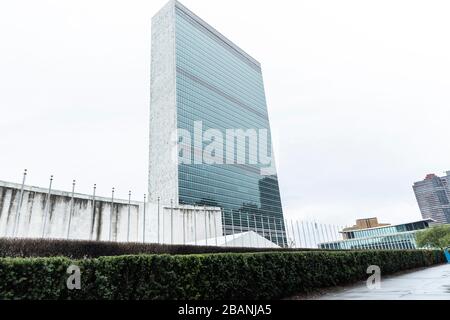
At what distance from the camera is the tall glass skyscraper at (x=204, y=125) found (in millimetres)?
90188

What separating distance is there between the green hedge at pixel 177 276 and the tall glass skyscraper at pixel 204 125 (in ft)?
242

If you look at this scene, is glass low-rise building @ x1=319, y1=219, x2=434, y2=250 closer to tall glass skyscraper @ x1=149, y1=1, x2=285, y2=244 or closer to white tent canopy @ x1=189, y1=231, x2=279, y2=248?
tall glass skyscraper @ x1=149, y1=1, x2=285, y2=244

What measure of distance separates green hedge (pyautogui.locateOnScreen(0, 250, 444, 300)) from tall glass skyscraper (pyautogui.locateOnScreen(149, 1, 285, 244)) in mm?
73625

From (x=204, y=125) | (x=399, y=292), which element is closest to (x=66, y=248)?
(x=399, y=292)

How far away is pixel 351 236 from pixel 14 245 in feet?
360

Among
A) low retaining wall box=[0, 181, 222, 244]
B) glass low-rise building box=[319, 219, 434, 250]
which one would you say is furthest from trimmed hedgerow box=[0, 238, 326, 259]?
glass low-rise building box=[319, 219, 434, 250]

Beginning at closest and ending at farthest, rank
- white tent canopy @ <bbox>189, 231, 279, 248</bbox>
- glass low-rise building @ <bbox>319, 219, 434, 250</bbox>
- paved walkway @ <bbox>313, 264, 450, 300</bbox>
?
paved walkway @ <bbox>313, 264, 450, 300</bbox>, white tent canopy @ <bbox>189, 231, 279, 248</bbox>, glass low-rise building @ <bbox>319, 219, 434, 250</bbox>

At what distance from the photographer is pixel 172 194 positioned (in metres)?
85.4

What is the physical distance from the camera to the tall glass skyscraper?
90.2 meters
